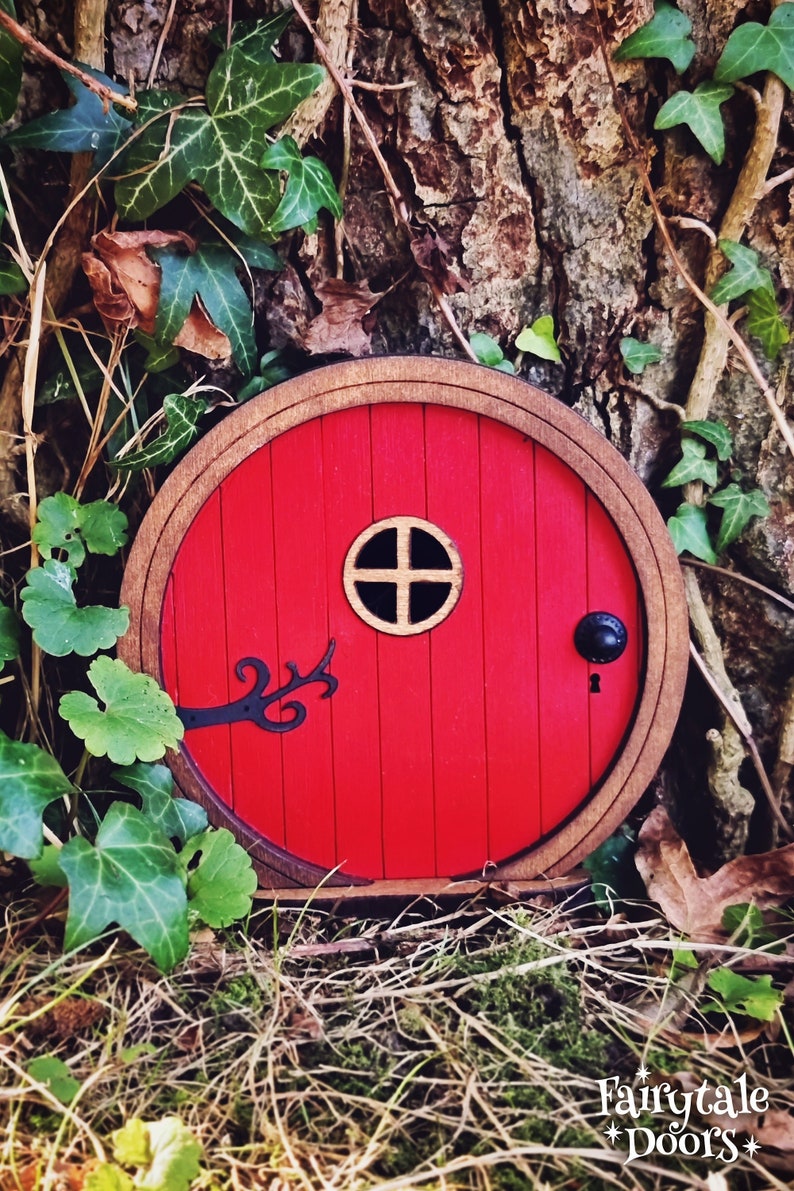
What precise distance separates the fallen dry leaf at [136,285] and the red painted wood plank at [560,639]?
24.5 inches

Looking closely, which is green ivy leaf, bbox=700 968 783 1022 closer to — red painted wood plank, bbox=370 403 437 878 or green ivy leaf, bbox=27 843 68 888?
red painted wood plank, bbox=370 403 437 878

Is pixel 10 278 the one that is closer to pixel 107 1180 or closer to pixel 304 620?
pixel 304 620

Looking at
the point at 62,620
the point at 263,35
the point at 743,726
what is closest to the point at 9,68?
the point at 263,35

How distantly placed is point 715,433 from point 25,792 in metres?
1.33

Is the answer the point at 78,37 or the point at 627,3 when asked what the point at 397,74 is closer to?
the point at 627,3

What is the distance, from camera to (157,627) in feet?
4.90

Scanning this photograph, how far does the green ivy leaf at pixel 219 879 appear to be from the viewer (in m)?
1.38

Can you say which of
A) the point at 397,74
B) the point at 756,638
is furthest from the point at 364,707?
the point at 397,74

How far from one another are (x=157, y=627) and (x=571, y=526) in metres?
0.73

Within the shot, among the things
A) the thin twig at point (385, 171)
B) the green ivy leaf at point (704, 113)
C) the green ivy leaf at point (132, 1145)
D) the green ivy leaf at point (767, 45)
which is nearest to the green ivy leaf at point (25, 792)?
the green ivy leaf at point (132, 1145)

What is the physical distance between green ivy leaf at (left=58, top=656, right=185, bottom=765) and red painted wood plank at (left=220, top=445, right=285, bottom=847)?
0.15 meters

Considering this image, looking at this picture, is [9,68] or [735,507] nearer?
[9,68]

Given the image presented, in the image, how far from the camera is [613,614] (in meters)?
1.55

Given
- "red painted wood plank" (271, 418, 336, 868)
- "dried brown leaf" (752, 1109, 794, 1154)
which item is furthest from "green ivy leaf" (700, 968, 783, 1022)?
"red painted wood plank" (271, 418, 336, 868)
